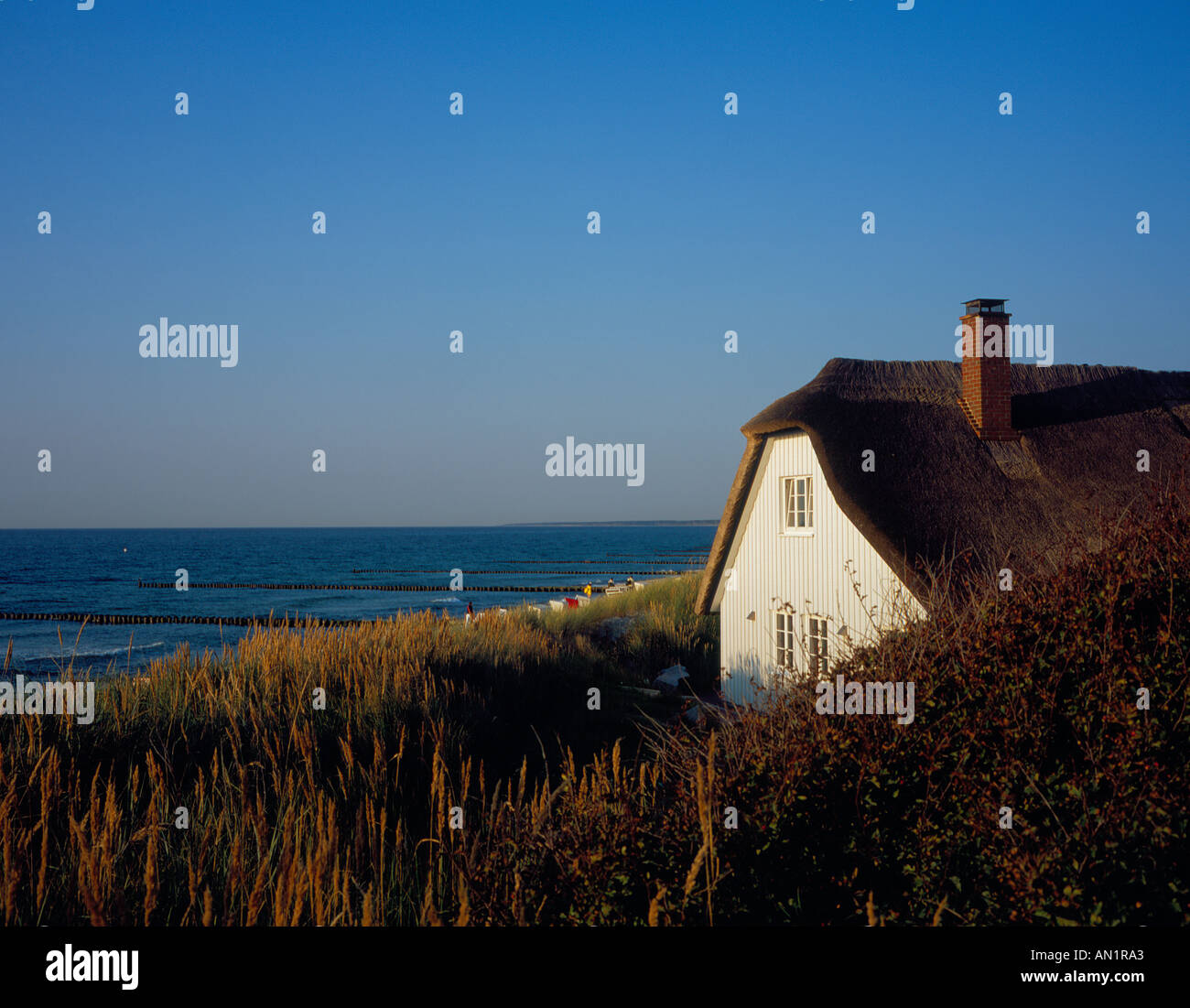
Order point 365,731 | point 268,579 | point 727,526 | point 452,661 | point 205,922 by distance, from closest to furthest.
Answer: point 205,922 → point 365,731 → point 452,661 → point 727,526 → point 268,579

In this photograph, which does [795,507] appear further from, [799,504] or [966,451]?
[966,451]

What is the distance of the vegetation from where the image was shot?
4.05 metres

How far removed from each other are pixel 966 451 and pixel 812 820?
10144 millimetres

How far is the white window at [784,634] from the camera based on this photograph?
13.3 meters

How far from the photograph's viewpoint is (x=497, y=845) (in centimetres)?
450

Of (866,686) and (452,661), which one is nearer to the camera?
(866,686)

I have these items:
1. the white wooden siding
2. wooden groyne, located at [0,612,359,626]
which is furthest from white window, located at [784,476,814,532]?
wooden groyne, located at [0,612,359,626]

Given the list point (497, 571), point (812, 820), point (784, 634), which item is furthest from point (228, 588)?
point (812, 820)

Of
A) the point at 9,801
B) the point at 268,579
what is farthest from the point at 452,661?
the point at 268,579

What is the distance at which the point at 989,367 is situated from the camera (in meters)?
13.8

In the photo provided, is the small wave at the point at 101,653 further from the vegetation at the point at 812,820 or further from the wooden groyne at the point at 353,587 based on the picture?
the wooden groyne at the point at 353,587

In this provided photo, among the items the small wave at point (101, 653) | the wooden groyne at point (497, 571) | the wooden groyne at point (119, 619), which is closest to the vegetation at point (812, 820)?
the small wave at point (101, 653)

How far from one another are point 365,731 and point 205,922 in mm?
5495

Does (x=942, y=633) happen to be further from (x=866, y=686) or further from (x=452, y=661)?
(x=452, y=661)
